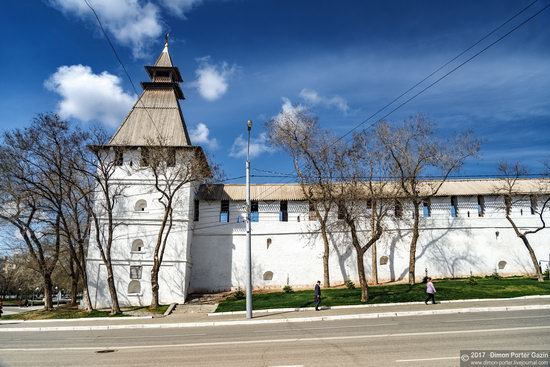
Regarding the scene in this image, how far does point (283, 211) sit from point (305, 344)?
2108 centimetres

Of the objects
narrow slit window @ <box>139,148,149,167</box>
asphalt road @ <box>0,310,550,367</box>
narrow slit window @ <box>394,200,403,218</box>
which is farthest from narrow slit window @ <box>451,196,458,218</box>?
narrow slit window @ <box>139,148,149,167</box>

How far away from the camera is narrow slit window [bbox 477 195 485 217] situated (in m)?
31.7

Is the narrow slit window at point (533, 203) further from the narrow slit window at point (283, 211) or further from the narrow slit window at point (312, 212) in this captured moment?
the narrow slit window at point (283, 211)

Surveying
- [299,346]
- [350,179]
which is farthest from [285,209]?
[299,346]

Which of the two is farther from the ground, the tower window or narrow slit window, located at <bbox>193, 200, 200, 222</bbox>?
narrow slit window, located at <bbox>193, 200, 200, 222</bbox>

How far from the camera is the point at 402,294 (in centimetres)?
2205

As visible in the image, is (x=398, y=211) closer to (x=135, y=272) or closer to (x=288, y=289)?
(x=288, y=289)

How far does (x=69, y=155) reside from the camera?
24859 millimetres

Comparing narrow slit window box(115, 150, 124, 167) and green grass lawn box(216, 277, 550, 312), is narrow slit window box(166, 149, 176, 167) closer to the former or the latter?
narrow slit window box(115, 150, 124, 167)

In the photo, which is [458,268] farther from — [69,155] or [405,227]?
[69,155]

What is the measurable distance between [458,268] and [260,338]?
77.9 feet

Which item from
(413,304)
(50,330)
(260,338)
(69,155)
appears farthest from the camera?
(69,155)

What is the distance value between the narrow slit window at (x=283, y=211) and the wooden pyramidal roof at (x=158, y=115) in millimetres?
8818

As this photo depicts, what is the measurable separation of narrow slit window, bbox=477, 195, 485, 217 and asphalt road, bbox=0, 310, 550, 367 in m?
17.8
